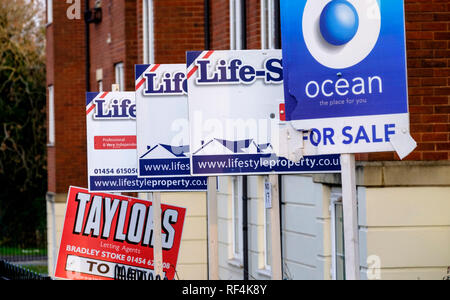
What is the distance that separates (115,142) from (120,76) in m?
10.0

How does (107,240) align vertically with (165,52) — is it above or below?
below

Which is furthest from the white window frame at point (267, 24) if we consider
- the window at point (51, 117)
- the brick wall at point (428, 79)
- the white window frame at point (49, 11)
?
the white window frame at point (49, 11)

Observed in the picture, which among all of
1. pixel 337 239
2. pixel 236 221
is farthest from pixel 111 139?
pixel 236 221

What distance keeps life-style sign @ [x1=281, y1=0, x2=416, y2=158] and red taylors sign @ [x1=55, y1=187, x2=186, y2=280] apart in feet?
17.0

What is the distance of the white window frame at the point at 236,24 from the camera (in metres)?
14.6

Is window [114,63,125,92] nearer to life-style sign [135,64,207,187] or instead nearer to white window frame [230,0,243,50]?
white window frame [230,0,243,50]

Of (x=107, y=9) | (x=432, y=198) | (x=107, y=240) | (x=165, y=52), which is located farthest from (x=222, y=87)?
(x=107, y=9)

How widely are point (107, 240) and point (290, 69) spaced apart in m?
5.60

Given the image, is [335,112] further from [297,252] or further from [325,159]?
[297,252]

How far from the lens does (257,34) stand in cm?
1375

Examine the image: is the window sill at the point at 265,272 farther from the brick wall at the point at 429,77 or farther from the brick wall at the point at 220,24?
the brick wall at the point at 429,77

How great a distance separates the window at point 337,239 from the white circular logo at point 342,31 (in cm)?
515

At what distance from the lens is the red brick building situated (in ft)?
30.8

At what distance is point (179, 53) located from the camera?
58.1 feet
